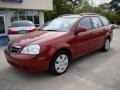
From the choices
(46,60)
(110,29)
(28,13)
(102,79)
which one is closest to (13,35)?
(110,29)

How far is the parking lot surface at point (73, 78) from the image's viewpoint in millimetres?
4085

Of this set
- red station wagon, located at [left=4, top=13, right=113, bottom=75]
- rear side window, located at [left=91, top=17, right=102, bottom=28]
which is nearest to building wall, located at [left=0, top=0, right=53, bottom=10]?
rear side window, located at [left=91, top=17, right=102, bottom=28]

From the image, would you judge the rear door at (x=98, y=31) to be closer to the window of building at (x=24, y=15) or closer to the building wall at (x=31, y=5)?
the building wall at (x=31, y=5)

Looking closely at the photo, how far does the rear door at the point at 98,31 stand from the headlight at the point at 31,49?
8.18ft

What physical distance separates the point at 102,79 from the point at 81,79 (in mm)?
514

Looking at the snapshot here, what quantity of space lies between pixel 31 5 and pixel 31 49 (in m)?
15.3

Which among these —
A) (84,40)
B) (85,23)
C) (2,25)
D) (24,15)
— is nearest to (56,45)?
(84,40)

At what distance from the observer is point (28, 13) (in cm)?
1977

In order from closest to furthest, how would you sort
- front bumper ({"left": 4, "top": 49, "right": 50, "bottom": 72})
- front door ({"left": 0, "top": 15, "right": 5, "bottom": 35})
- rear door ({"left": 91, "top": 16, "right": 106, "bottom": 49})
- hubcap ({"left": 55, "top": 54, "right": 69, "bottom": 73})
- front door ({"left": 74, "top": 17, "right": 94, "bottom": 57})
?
front bumper ({"left": 4, "top": 49, "right": 50, "bottom": 72}) → hubcap ({"left": 55, "top": 54, "right": 69, "bottom": 73}) → front door ({"left": 74, "top": 17, "right": 94, "bottom": 57}) → rear door ({"left": 91, "top": 16, "right": 106, "bottom": 49}) → front door ({"left": 0, "top": 15, "right": 5, "bottom": 35})

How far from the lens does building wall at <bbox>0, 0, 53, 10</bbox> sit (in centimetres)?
1648

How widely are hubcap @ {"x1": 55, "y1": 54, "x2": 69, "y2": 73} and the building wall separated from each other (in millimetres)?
12865

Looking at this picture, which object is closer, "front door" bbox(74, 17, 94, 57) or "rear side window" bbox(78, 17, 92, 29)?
"front door" bbox(74, 17, 94, 57)

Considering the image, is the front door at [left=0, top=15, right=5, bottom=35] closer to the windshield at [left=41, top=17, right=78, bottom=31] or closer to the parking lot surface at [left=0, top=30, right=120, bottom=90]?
the parking lot surface at [left=0, top=30, right=120, bottom=90]

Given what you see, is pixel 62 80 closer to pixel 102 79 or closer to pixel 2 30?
pixel 102 79
